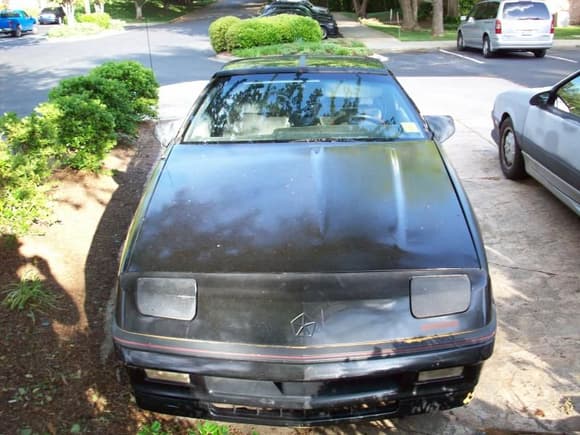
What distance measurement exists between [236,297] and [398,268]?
70 cm

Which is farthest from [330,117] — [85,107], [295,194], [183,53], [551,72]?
[183,53]

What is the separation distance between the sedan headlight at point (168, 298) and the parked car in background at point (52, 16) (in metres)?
50.8

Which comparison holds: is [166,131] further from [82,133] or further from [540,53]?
[540,53]

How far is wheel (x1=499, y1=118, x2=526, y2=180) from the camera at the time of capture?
610 centimetres

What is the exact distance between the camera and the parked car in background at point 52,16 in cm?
4741

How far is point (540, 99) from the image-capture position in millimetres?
5559

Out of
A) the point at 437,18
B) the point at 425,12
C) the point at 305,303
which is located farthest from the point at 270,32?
the point at 425,12

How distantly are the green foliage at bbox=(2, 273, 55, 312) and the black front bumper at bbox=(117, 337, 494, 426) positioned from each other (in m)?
1.49

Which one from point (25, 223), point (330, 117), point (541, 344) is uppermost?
point (330, 117)

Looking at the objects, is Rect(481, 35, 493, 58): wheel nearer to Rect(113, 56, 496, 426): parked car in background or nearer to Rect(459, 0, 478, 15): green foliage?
Rect(113, 56, 496, 426): parked car in background

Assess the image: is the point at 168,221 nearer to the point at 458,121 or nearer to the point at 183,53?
the point at 458,121

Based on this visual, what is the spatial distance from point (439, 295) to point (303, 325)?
59 centimetres

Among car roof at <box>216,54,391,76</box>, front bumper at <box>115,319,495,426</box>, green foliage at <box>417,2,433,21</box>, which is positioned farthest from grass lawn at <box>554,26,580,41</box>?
front bumper at <box>115,319,495,426</box>

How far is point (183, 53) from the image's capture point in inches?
822
